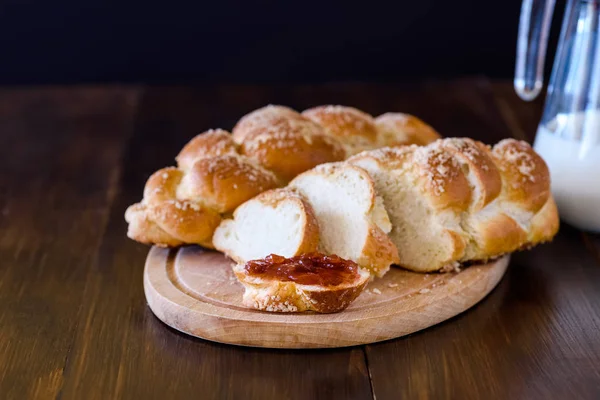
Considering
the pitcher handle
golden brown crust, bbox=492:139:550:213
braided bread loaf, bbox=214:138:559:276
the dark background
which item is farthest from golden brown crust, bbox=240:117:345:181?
the dark background

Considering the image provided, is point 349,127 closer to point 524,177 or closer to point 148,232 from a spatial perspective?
point 524,177

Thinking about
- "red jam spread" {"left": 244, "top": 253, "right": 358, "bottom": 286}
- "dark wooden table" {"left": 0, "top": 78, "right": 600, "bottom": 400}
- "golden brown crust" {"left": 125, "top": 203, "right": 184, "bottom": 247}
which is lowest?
"dark wooden table" {"left": 0, "top": 78, "right": 600, "bottom": 400}

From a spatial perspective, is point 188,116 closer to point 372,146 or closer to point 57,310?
point 372,146

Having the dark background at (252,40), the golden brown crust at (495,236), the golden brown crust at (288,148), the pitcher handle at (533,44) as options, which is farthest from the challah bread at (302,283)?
the dark background at (252,40)

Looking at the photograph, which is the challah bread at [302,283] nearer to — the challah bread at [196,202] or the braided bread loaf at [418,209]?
the braided bread loaf at [418,209]

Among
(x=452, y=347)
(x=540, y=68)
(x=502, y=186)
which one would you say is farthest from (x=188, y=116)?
(x=452, y=347)

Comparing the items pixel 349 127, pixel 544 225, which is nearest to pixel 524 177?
Result: pixel 544 225

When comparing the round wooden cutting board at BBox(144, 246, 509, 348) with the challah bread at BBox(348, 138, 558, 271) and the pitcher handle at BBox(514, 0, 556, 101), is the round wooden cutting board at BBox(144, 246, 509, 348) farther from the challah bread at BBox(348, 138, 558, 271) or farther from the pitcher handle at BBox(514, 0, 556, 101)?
the pitcher handle at BBox(514, 0, 556, 101)
